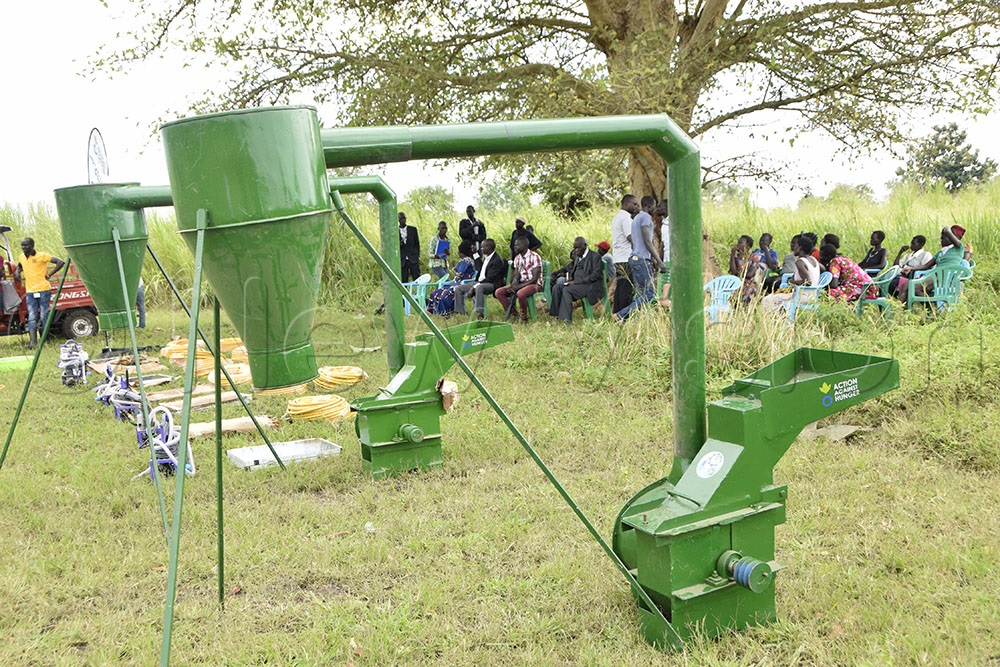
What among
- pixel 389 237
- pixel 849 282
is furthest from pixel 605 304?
pixel 389 237

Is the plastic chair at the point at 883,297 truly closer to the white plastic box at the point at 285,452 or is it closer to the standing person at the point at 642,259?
the standing person at the point at 642,259

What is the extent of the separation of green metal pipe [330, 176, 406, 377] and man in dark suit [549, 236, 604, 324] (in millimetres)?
5570

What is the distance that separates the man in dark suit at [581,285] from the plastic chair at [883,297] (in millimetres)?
3350

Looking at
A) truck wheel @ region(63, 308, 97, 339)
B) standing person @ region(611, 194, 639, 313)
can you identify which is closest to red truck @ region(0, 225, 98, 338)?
truck wheel @ region(63, 308, 97, 339)

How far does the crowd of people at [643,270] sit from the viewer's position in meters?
9.59

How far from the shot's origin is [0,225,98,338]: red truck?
11.8 meters

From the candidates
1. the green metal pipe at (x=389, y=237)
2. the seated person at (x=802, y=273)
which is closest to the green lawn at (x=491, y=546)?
the green metal pipe at (x=389, y=237)

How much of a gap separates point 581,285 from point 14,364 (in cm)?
768

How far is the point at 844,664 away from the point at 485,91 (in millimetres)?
10014

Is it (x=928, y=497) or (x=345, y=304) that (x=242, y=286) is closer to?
(x=928, y=497)

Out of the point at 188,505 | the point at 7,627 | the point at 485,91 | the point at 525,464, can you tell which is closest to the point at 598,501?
the point at 525,464

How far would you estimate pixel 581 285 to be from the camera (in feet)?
36.0

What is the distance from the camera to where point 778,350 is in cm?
718

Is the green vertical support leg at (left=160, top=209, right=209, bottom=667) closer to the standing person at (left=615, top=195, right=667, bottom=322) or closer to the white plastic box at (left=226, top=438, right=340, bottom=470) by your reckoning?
the white plastic box at (left=226, top=438, right=340, bottom=470)
